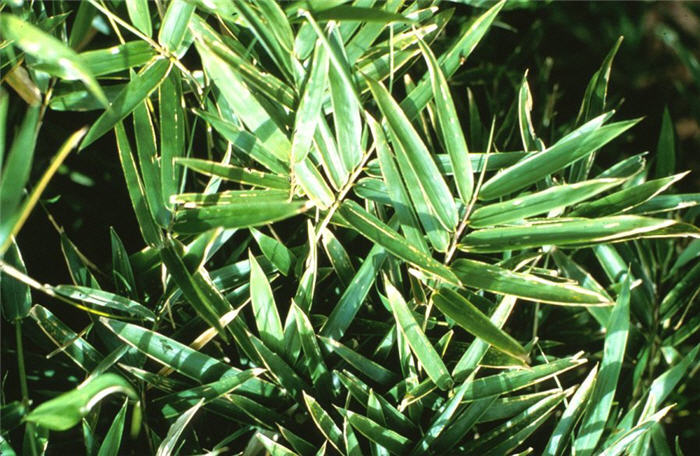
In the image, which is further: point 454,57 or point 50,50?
point 454,57

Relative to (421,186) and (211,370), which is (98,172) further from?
(421,186)

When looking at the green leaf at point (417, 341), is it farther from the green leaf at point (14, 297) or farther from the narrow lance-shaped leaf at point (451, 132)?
the green leaf at point (14, 297)

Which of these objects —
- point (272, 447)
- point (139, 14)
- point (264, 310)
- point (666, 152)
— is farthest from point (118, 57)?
point (666, 152)

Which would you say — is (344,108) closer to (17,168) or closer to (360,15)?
(360,15)

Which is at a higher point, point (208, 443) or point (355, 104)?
point (355, 104)

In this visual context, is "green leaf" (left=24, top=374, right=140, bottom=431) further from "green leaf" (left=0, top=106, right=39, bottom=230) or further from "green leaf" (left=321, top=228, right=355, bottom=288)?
"green leaf" (left=321, top=228, right=355, bottom=288)

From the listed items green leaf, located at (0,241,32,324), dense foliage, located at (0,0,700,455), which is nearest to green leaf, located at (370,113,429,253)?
dense foliage, located at (0,0,700,455)

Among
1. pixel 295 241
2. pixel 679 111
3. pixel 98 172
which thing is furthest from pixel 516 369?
pixel 679 111
